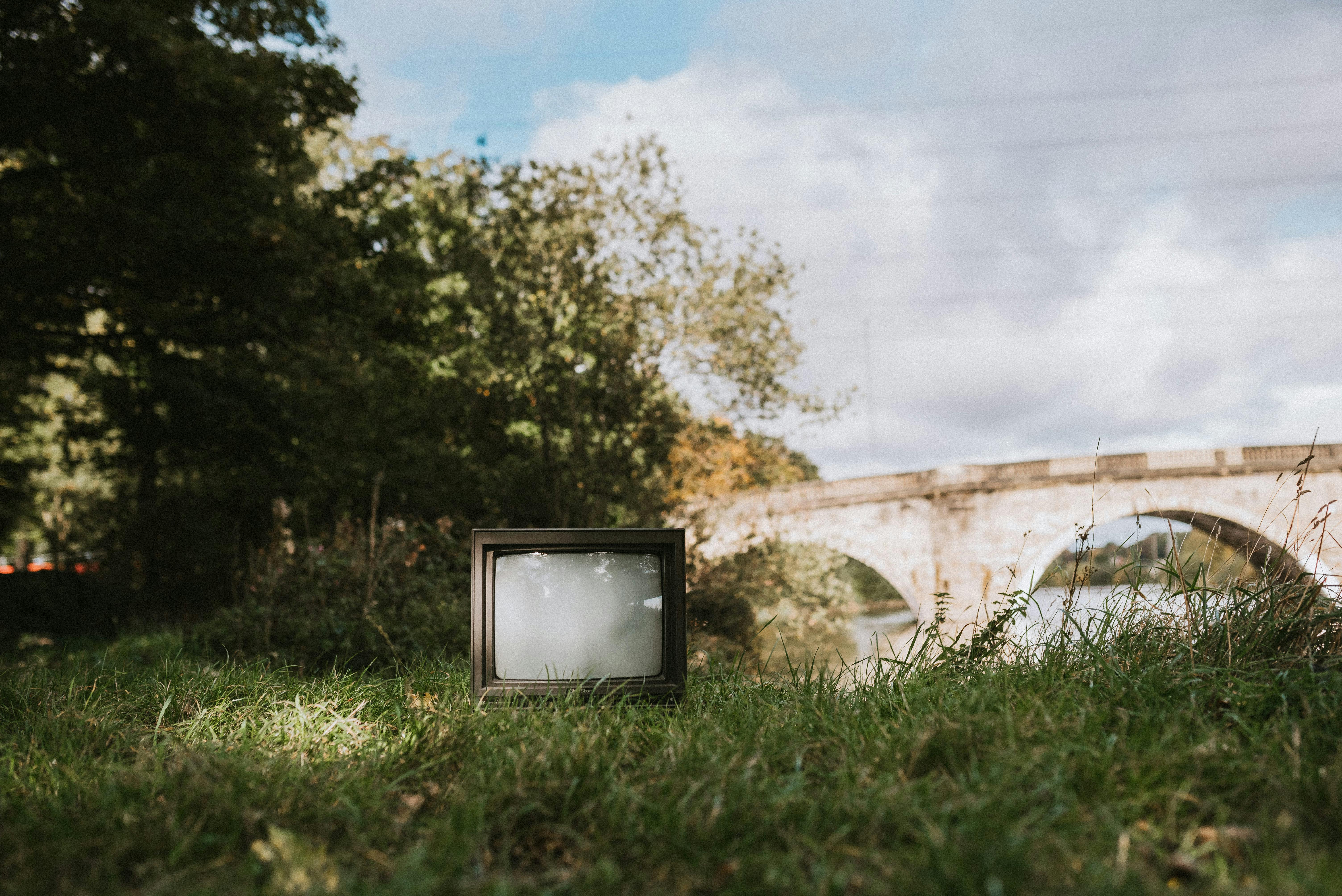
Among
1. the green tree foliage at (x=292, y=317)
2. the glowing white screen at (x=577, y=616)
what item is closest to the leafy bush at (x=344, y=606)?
the green tree foliage at (x=292, y=317)

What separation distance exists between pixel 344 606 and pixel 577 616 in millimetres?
3375

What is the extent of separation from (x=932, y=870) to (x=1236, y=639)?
176cm

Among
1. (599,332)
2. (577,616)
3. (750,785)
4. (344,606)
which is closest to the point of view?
(750,785)

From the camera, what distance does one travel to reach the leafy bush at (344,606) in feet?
16.9

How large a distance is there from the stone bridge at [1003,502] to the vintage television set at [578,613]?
1134cm

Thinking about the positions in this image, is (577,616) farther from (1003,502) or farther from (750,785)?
(1003,502)

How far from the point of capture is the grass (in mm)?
1495

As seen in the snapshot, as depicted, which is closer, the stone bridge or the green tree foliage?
the green tree foliage

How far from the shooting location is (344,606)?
5668 millimetres

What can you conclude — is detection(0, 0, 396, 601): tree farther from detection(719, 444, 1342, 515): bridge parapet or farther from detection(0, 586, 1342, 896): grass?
detection(719, 444, 1342, 515): bridge parapet

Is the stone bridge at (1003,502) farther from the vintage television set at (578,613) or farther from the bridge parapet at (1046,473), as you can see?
the vintage television set at (578,613)

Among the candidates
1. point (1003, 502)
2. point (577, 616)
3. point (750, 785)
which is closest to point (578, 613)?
point (577, 616)

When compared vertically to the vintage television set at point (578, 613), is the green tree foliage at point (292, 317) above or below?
above

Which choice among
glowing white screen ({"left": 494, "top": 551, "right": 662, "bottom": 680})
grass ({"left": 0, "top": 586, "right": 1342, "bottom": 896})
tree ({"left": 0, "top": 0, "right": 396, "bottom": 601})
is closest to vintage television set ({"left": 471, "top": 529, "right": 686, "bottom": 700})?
glowing white screen ({"left": 494, "top": 551, "right": 662, "bottom": 680})
